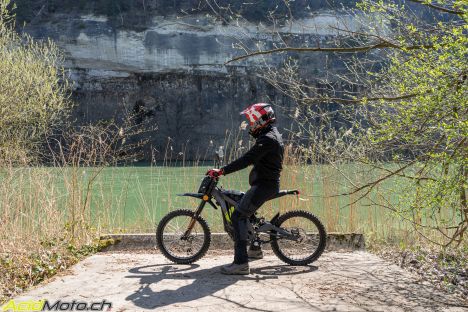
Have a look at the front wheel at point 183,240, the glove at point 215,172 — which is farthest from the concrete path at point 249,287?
the glove at point 215,172

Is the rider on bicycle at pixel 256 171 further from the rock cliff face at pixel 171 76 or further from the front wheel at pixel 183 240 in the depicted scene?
the rock cliff face at pixel 171 76

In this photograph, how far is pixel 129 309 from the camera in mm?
4031

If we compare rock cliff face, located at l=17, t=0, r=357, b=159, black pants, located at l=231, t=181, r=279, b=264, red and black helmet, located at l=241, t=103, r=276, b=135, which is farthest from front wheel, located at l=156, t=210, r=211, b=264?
rock cliff face, located at l=17, t=0, r=357, b=159

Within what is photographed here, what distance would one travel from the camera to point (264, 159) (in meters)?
5.23

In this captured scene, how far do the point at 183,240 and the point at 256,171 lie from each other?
1.03 m

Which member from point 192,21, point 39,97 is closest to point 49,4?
point 192,21

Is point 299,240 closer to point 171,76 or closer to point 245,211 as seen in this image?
point 245,211

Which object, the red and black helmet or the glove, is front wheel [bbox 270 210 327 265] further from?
the red and black helmet

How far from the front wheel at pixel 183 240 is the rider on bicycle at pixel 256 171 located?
1.58 ft

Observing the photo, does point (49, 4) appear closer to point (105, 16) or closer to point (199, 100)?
point (105, 16)

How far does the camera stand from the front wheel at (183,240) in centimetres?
556

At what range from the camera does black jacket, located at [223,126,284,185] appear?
5.11 metres

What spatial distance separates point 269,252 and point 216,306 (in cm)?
230

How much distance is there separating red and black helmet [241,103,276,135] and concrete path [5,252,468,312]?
1.34 meters
